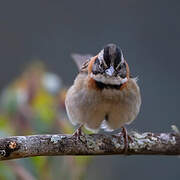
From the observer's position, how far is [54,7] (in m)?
6.79

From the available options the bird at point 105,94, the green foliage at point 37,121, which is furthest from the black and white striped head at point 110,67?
the green foliage at point 37,121

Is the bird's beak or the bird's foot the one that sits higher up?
the bird's beak

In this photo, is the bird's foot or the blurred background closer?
the bird's foot

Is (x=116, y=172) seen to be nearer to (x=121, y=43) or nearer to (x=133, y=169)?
(x=133, y=169)

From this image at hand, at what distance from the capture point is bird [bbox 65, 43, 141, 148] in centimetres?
318

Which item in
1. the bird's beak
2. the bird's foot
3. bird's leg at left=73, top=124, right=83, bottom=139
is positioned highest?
the bird's beak

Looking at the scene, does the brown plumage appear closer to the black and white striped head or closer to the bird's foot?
the black and white striped head

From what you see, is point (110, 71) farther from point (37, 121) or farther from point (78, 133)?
point (37, 121)

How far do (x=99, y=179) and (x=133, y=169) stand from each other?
0.55 m

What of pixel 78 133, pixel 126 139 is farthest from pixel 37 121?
pixel 126 139

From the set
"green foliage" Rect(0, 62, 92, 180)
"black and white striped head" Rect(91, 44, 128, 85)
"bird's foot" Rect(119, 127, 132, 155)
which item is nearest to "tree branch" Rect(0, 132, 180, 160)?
"bird's foot" Rect(119, 127, 132, 155)

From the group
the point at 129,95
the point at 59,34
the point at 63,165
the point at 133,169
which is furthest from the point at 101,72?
the point at 59,34

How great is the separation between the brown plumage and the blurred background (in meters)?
0.13

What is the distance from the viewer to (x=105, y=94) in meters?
3.25
